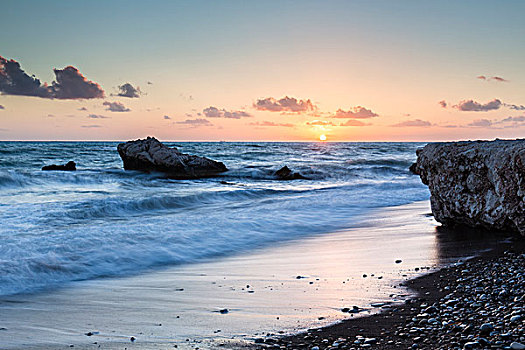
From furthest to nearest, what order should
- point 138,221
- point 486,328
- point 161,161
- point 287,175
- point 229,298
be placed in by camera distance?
point 287,175 → point 161,161 → point 138,221 → point 229,298 → point 486,328

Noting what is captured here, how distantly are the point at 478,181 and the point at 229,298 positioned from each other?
3799mm

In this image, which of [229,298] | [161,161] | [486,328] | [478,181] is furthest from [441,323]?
[161,161]

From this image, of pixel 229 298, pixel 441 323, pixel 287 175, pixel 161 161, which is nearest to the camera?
pixel 441 323

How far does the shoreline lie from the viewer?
8.50 ft

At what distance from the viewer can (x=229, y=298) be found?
4047 mm

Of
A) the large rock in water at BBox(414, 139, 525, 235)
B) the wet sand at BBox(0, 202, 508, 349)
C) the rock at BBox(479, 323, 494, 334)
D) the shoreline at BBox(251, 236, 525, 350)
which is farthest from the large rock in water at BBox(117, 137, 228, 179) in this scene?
the rock at BBox(479, 323, 494, 334)

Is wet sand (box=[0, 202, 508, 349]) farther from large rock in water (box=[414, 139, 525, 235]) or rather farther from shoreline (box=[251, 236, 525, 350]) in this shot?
large rock in water (box=[414, 139, 525, 235])

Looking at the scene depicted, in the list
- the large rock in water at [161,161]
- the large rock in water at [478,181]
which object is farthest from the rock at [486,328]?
the large rock in water at [161,161]

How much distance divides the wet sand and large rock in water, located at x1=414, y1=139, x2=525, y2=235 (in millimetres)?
338

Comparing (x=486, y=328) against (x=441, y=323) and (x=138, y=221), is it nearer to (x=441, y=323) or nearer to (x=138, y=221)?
(x=441, y=323)

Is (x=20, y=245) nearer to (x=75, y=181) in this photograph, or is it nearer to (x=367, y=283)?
(x=367, y=283)

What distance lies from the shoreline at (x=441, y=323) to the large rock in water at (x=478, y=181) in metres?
1.57

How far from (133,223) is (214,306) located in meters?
5.89

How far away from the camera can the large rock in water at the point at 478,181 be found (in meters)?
5.30
